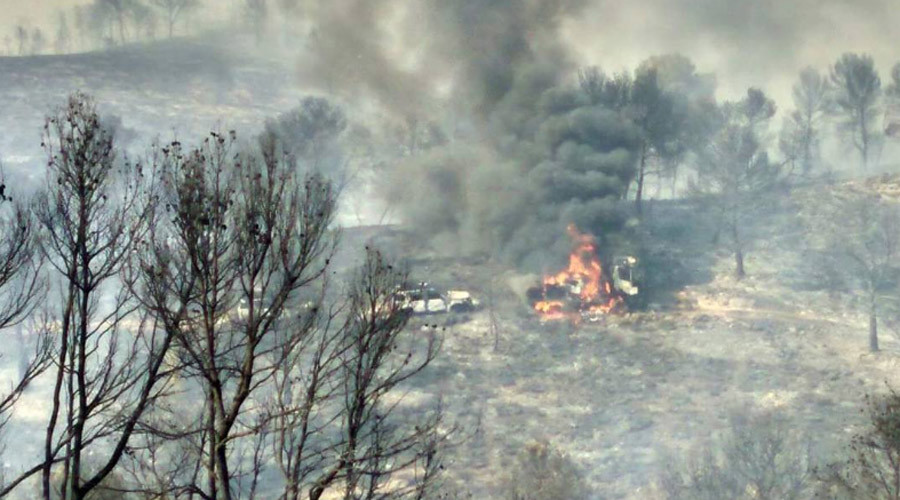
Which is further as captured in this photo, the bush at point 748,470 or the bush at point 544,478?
the bush at point 748,470

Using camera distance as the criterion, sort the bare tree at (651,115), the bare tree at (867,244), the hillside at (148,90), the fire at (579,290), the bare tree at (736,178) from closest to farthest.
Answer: the bare tree at (867,244) < the fire at (579,290) < the bare tree at (736,178) < the bare tree at (651,115) < the hillside at (148,90)

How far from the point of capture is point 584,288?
49.2 m

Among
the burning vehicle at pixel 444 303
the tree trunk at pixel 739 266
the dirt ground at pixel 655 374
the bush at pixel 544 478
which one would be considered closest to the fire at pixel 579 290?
the dirt ground at pixel 655 374

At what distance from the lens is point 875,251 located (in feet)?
166

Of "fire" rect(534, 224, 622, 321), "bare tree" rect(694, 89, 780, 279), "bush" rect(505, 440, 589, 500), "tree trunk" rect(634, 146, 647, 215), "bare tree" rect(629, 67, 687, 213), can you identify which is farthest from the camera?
"bare tree" rect(629, 67, 687, 213)

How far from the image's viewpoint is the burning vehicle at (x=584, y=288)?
4853 centimetres

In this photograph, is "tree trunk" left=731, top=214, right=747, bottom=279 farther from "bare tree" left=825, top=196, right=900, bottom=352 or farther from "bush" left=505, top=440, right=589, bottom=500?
"bush" left=505, top=440, right=589, bottom=500

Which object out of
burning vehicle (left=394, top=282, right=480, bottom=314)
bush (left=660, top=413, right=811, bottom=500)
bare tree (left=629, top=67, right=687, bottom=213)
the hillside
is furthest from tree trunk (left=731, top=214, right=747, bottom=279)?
the hillside

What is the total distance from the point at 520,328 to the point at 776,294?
16738mm

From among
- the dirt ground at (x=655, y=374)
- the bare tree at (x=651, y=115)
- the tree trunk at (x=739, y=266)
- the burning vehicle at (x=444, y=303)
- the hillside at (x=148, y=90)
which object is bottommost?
the dirt ground at (x=655, y=374)

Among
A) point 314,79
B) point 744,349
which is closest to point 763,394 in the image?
point 744,349

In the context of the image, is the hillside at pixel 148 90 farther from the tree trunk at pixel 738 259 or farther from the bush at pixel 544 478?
the bush at pixel 544 478

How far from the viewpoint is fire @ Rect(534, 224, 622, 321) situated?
1909 inches

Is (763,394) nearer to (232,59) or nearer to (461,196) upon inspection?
(461,196)
